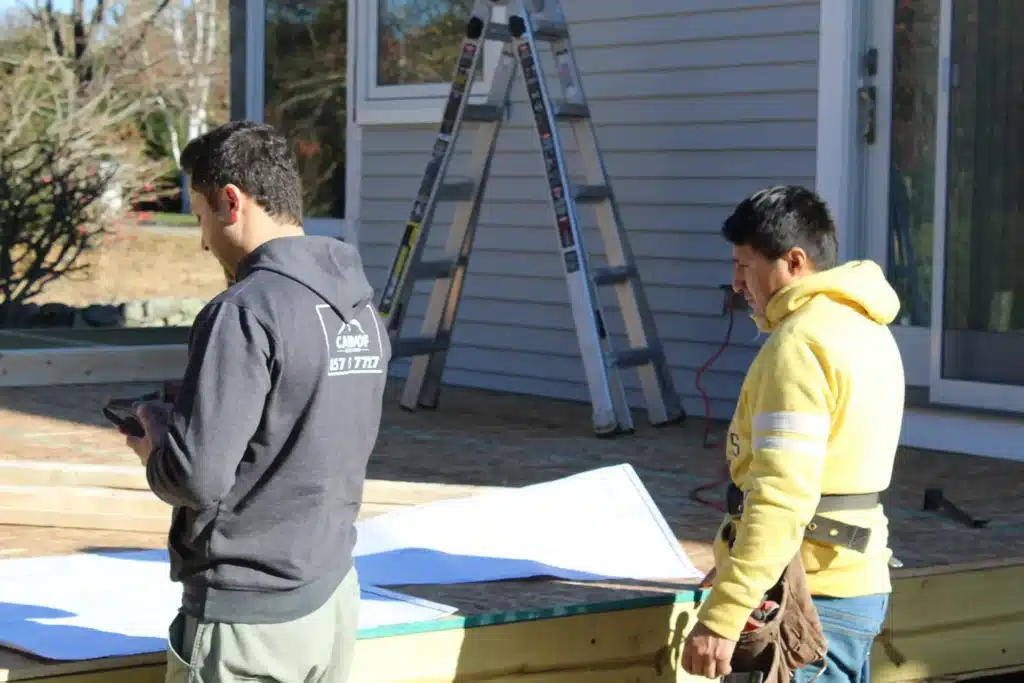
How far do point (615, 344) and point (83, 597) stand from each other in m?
4.47

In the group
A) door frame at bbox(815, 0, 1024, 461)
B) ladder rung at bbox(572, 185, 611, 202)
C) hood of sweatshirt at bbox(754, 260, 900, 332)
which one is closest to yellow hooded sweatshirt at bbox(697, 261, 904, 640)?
hood of sweatshirt at bbox(754, 260, 900, 332)

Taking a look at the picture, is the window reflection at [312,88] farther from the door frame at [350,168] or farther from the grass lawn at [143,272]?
the grass lawn at [143,272]

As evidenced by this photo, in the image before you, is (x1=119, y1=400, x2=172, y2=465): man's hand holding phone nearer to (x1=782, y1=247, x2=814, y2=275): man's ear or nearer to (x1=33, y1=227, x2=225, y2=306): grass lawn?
(x1=782, y1=247, x2=814, y2=275): man's ear

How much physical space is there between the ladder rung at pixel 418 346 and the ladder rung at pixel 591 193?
1088mm

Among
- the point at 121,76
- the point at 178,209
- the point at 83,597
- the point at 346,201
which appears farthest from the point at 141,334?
the point at 178,209

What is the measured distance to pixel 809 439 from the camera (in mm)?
2645

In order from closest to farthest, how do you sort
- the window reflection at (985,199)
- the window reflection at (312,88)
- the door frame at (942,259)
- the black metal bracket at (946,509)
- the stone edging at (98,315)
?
the black metal bracket at (946,509), the window reflection at (985,199), the door frame at (942,259), the window reflection at (312,88), the stone edging at (98,315)

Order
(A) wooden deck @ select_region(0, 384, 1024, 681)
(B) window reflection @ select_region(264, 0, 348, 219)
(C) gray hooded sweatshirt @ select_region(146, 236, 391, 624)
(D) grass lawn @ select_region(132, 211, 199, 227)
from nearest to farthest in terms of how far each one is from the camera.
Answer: (C) gray hooded sweatshirt @ select_region(146, 236, 391, 624) → (A) wooden deck @ select_region(0, 384, 1024, 681) → (B) window reflection @ select_region(264, 0, 348, 219) → (D) grass lawn @ select_region(132, 211, 199, 227)

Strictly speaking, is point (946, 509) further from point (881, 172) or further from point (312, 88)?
point (312, 88)

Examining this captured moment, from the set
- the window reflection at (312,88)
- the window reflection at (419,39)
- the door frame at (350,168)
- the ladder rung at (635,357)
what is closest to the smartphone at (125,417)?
the ladder rung at (635,357)

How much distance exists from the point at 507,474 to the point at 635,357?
4.86 ft

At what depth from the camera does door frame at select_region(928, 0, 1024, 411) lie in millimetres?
6219

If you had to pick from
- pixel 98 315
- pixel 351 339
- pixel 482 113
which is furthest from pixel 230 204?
pixel 98 315

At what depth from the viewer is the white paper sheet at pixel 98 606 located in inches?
130
